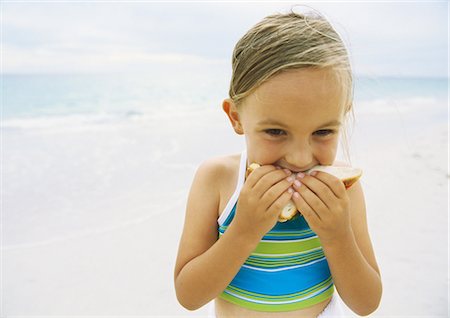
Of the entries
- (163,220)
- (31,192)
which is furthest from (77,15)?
(163,220)

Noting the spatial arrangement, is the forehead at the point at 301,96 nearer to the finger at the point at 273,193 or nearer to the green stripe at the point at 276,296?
the finger at the point at 273,193

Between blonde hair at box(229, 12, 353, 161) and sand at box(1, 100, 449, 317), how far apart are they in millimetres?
522

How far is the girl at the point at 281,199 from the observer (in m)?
1.40

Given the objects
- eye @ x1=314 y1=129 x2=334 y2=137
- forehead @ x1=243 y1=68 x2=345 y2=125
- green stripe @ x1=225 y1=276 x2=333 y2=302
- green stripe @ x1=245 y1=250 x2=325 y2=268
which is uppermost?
forehead @ x1=243 y1=68 x2=345 y2=125

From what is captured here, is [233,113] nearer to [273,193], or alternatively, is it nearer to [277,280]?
[273,193]

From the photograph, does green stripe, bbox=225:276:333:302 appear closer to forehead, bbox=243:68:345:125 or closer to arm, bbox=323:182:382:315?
arm, bbox=323:182:382:315

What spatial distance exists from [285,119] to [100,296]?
95.7 inches

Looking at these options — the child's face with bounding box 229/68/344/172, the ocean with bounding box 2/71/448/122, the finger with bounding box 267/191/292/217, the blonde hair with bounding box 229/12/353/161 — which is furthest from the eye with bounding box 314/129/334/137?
the ocean with bounding box 2/71/448/122

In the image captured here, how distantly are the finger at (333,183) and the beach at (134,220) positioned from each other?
44cm

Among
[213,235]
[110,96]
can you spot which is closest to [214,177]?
[213,235]

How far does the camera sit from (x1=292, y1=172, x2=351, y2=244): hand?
4.72 feet

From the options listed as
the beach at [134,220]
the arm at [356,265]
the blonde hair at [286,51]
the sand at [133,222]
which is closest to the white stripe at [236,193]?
the blonde hair at [286,51]

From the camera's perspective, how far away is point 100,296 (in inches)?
128

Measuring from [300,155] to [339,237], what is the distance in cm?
30
